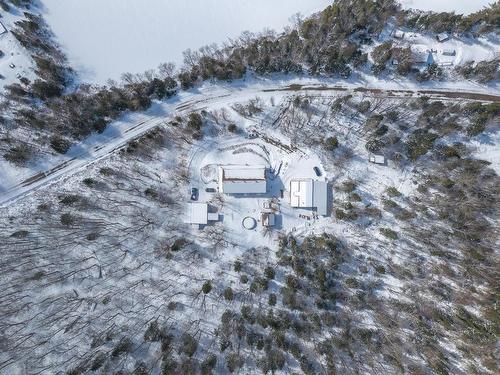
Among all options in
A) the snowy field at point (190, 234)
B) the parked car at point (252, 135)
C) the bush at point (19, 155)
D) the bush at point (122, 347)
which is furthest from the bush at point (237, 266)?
the bush at point (19, 155)

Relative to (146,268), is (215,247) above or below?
above

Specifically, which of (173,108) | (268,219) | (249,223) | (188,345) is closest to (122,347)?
(188,345)

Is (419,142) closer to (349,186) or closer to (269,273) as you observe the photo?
(349,186)

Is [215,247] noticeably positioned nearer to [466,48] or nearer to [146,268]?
[146,268]

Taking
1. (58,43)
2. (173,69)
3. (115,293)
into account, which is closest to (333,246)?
(115,293)

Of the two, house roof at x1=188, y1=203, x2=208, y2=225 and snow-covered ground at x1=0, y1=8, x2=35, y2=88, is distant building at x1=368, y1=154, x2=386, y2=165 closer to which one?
house roof at x1=188, y1=203, x2=208, y2=225

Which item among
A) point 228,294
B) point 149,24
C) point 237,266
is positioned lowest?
point 228,294

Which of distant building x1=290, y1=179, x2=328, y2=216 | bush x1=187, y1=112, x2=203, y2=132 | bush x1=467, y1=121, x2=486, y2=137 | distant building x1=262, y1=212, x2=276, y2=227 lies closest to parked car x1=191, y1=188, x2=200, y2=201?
bush x1=187, y1=112, x2=203, y2=132
